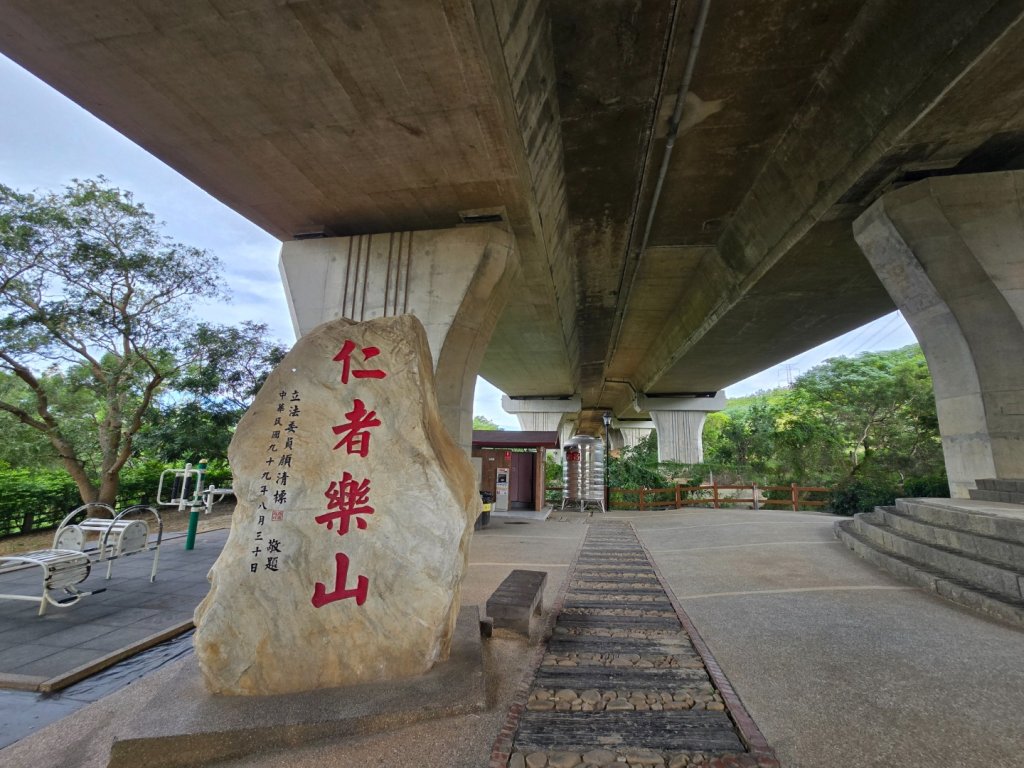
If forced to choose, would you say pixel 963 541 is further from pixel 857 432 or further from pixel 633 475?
pixel 857 432

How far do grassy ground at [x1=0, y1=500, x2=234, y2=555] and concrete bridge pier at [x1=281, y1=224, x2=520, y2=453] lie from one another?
6.39 metres

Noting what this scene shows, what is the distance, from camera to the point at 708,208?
1008cm

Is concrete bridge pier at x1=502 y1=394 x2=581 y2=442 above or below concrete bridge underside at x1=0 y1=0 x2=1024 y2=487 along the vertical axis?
below

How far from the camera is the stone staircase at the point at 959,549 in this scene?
4.87 m

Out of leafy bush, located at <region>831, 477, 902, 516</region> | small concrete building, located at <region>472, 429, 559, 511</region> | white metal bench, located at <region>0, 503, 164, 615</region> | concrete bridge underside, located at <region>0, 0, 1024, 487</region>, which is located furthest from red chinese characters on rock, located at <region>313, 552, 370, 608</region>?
leafy bush, located at <region>831, 477, 902, 516</region>

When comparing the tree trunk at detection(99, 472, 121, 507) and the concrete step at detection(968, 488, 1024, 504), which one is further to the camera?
the tree trunk at detection(99, 472, 121, 507)

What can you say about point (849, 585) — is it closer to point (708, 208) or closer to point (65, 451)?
point (708, 208)

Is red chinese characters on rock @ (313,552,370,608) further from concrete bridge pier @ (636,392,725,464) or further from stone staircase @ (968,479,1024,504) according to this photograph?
concrete bridge pier @ (636,392,725,464)

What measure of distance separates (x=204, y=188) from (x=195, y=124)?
1808 mm

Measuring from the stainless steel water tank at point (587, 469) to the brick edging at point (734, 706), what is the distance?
12.3 m

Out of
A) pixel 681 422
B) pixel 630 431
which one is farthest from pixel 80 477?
pixel 630 431

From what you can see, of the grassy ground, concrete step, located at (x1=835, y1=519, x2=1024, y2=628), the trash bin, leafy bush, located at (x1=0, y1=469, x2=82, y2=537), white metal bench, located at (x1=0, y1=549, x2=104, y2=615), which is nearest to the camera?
concrete step, located at (x1=835, y1=519, x2=1024, y2=628)

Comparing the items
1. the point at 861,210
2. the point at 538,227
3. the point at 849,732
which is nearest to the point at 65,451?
the point at 538,227

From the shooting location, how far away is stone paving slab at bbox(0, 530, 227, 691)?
3.81 metres
